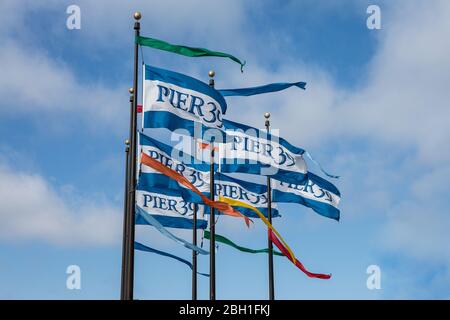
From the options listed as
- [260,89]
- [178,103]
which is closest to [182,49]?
[178,103]

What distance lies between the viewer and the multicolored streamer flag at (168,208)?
23.8 meters

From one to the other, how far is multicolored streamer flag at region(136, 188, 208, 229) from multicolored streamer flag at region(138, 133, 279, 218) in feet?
1.31

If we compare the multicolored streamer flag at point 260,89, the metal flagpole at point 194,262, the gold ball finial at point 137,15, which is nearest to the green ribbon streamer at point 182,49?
the gold ball finial at point 137,15

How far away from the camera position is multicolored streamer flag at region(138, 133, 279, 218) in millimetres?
21641

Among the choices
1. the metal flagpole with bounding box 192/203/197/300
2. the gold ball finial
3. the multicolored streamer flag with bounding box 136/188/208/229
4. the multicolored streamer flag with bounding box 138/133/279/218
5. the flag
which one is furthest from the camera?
the metal flagpole with bounding box 192/203/197/300

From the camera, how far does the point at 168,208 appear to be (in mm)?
24672

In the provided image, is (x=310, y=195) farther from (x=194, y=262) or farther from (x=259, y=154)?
(x=194, y=262)

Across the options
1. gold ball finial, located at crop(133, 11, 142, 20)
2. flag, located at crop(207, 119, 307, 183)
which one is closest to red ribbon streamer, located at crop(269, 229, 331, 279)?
flag, located at crop(207, 119, 307, 183)

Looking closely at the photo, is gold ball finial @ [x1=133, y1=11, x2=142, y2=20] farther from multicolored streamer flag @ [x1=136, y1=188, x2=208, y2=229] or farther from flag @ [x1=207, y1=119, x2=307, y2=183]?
multicolored streamer flag @ [x1=136, y1=188, x2=208, y2=229]

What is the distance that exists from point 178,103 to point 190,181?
253 inches

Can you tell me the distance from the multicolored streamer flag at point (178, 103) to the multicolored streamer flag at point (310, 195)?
700 cm
